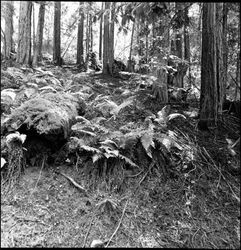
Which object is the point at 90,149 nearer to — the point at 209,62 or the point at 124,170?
the point at 124,170

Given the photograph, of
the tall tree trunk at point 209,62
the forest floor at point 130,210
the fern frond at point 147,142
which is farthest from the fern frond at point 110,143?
the tall tree trunk at point 209,62

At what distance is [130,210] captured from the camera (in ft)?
11.6

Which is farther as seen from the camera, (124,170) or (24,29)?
(24,29)

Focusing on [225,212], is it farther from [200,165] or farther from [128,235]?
[128,235]

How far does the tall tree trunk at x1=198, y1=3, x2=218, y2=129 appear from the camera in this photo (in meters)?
5.10

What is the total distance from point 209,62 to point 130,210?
3628 millimetres

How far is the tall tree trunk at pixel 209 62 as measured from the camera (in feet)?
16.7

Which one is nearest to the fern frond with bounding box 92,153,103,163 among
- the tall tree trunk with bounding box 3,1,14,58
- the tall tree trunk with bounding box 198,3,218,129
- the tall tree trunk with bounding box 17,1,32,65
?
the tall tree trunk with bounding box 198,3,218,129

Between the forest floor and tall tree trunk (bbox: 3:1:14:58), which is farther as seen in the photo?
tall tree trunk (bbox: 3:1:14:58)

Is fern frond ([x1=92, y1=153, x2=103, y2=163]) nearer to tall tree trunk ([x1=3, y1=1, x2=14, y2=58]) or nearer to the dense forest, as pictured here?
the dense forest

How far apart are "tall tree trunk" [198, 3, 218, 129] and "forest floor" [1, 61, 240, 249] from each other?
59.7 inches

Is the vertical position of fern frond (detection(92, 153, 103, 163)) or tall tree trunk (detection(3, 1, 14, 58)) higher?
tall tree trunk (detection(3, 1, 14, 58))

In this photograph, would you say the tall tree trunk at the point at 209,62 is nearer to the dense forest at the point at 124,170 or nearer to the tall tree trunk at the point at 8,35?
the dense forest at the point at 124,170

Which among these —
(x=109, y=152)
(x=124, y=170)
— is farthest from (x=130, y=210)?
(x=109, y=152)
